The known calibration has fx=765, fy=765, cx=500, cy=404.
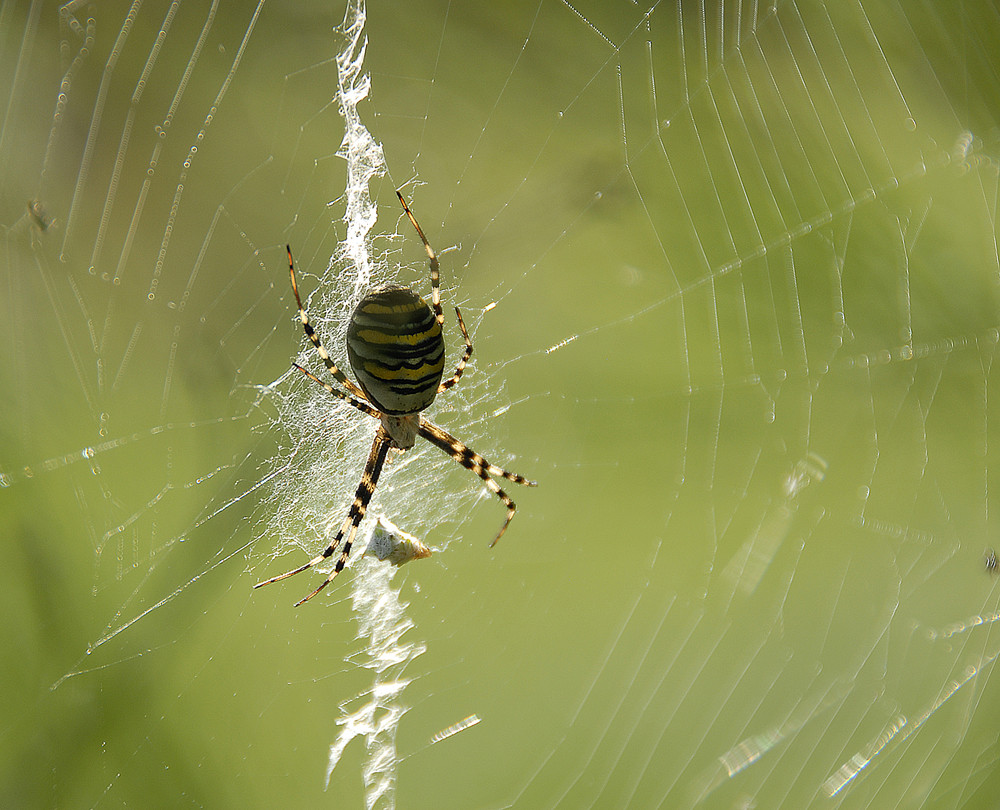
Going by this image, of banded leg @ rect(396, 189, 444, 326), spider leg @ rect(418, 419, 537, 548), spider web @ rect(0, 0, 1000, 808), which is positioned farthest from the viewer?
spider leg @ rect(418, 419, 537, 548)

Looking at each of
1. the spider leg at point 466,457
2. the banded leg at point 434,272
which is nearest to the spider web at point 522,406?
the banded leg at point 434,272

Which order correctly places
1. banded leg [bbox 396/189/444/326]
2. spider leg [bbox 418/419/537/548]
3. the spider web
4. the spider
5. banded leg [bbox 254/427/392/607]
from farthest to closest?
spider leg [bbox 418/419/537/548]
banded leg [bbox 254/427/392/607]
banded leg [bbox 396/189/444/326]
the spider
the spider web

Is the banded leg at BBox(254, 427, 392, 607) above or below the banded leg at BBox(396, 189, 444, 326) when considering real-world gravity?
below

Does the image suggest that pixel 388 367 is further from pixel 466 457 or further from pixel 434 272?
pixel 466 457

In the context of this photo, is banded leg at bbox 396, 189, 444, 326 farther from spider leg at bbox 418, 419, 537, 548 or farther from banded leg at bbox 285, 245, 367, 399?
spider leg at bbox 418, 419, 537, 548

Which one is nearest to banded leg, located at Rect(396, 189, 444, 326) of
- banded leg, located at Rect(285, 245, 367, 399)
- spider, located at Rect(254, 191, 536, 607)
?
spider, located at Rect(254, 191, 536, 607)

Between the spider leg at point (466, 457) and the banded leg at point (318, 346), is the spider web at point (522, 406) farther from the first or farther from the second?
the spider leg at point (466, 457)

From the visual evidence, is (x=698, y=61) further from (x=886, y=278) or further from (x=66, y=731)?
(x=66, y=731)

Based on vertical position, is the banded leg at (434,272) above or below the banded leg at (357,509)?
above
